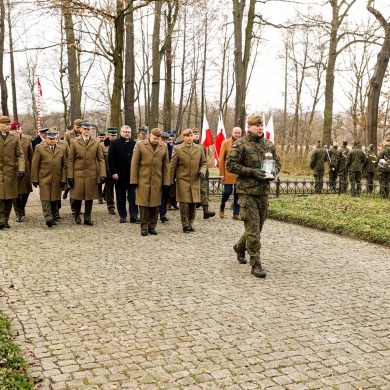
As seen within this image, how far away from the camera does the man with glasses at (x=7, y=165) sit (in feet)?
33.2

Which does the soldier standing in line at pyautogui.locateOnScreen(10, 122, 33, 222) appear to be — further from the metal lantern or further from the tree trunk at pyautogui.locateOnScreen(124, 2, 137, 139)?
the tree trunk at pyautogui.locateOnScreen(124, 2, 137, 139)

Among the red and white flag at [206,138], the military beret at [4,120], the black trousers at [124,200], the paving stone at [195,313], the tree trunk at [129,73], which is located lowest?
the paving stone at [195,313]

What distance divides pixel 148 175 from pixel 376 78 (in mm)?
15706

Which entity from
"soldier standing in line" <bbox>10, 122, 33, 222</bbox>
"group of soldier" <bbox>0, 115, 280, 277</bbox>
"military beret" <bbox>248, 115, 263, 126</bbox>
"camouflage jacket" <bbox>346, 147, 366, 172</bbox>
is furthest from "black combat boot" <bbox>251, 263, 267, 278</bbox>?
"camouflage jacket" <bbox>346, 147, 366, 172</bbox>

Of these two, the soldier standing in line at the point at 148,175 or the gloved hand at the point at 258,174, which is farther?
the soldier standing in line at the point at 148,175

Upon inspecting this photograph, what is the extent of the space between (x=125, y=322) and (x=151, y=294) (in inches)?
38.1

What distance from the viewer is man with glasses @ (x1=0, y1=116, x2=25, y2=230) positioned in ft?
33.2

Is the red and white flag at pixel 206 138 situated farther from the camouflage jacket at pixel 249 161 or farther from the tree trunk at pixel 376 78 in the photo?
the tree trunk at pixel 376 78

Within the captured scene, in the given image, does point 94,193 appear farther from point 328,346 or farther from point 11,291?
point 328,346

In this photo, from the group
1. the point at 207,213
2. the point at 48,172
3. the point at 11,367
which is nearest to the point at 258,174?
the point at 11,367

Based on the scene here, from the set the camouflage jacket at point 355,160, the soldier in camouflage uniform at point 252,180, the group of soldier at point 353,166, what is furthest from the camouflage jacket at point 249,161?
the camouflage jacket at point 355,160

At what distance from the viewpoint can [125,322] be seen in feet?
16.9

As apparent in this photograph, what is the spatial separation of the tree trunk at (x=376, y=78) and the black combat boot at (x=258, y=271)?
17.3 meters

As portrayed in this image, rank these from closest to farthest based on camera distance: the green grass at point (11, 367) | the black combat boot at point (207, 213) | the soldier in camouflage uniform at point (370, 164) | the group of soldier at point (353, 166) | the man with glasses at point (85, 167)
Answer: the green grass at point (11, 367) → the man with glasses at point (85, 167) → the black combat boot at point (207, 213) → the group of soldier at point (353, 166) → the soldier in camouflage uniform at point (370, 164)
